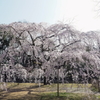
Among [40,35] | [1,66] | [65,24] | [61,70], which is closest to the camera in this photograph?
[1,66]

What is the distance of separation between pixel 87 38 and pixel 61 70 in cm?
211

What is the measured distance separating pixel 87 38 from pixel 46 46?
2.47 metres

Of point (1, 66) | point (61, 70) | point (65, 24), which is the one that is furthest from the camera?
point (65, 24)

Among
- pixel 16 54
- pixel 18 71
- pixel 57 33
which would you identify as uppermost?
pixel 57 33

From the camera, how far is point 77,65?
6383 millimetres

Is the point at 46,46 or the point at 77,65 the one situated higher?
the point at 46,46

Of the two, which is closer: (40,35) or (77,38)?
(77,38)

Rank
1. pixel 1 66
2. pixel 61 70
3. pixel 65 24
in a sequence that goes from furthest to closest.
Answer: pixel 65 24
pixel 61 70
pixel 1 66

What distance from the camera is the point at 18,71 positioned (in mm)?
6840

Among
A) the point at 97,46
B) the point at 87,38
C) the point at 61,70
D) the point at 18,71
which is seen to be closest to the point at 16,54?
the point at 18,71

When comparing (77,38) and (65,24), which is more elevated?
(65,24)

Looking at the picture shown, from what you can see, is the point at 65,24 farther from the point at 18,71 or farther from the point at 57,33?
the point at 18,71

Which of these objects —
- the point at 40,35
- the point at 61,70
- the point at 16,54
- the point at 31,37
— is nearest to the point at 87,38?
the point at 61,70

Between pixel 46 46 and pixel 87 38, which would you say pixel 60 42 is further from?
pixel 87 38
